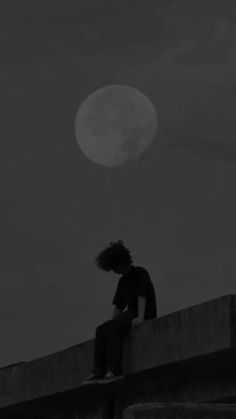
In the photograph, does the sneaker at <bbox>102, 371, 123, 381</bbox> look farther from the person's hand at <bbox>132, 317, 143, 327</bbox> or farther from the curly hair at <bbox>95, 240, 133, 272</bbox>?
the curly hair at <bbox>95, 240, 133, 272</bbox>

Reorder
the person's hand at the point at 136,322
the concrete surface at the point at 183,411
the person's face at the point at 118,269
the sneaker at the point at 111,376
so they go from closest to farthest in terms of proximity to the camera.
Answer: the concrete surface at the point at 183,411 → the sneaker at the point at 111,376 → the person's hand at the point at 136,322 → the person's face at the point at 118,269

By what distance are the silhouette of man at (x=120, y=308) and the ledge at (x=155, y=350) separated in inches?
6.6

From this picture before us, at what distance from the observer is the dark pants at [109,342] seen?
1053cm

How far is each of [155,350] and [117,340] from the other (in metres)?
0.52

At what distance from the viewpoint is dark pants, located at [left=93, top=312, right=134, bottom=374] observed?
34.6ft

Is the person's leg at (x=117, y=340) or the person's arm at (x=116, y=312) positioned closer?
the person's leg at (x=117, y=340)

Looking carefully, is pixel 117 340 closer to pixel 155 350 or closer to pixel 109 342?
pixel 109 342

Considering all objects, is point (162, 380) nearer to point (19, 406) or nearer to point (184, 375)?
point (184, 375)

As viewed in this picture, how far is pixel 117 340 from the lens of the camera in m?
10.6

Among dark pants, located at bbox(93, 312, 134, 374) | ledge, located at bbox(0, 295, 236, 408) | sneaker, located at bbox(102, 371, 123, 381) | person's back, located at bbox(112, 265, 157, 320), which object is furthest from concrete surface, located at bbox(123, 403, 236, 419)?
person's back, located at bbox(112, 265, 157, 320)

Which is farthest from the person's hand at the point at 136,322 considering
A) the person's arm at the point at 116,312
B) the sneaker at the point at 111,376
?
the sneaker at the point at 111,376

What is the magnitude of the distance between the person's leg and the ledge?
108 millimetres

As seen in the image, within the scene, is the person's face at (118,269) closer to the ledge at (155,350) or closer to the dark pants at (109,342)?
the dark pants at (109,342)

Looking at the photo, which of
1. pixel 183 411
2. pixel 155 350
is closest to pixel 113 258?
pixel 155 350
